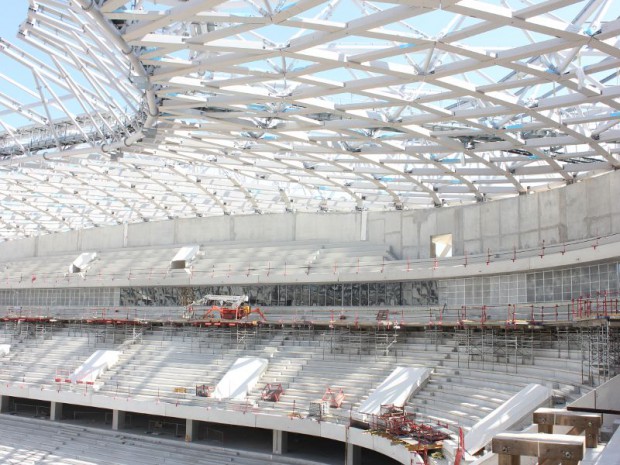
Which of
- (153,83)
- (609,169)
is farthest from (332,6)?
(609,169)

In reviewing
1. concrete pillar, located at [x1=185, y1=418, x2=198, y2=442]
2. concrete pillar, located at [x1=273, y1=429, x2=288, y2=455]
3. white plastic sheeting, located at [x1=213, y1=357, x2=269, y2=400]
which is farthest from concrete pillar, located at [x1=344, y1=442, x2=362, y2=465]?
concrete pillar, located at [x1=185, y1=418, x2=198, y2=442]

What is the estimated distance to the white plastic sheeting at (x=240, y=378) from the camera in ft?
121

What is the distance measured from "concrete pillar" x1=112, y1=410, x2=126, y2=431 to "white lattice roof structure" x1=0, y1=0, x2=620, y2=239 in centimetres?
1442

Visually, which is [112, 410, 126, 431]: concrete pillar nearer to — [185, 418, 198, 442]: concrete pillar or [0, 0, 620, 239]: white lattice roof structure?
[185, 418, 198, 442]: concrete pillar

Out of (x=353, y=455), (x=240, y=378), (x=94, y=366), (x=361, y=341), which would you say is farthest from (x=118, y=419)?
(x=353, y=455)

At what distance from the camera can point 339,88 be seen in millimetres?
25766

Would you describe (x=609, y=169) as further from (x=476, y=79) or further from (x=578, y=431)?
(x=578, y=431)

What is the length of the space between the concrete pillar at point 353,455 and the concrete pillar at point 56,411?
21.2 m

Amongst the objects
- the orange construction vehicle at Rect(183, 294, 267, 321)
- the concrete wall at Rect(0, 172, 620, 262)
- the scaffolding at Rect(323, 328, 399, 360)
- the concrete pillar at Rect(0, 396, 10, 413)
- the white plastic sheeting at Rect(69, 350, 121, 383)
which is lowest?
the concrete pillar at Rect(0, 396, 10, 413)

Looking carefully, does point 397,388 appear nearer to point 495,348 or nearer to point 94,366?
point 495,348

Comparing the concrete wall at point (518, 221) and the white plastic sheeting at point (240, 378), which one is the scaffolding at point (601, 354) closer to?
the concrete wall at point (518, 221)

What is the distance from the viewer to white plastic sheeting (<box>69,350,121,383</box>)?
43.5 meters

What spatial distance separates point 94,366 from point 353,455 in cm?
2063

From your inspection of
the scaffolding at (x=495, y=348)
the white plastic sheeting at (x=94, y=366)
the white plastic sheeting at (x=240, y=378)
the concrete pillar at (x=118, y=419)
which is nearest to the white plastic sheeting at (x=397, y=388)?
the scaffolding at (x=495, y=348)
